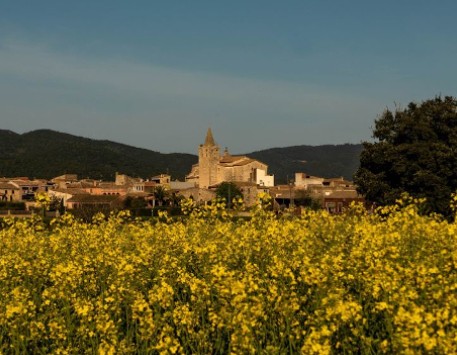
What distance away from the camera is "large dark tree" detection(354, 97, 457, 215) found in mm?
38312

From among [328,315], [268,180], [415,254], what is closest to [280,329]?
[328,315]

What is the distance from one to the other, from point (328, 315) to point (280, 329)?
1686mm

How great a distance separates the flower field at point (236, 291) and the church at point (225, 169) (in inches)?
5467

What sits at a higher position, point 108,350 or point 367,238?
point 367,238

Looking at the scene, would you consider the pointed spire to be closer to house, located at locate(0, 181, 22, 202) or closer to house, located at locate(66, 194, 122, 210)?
house, located at locate(66, 194, 122, 210)

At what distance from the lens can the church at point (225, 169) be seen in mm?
155875

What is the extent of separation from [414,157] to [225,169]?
11837 centimetres

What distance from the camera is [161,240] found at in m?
14.1

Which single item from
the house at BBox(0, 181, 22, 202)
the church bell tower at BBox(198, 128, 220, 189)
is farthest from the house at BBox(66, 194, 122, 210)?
the church bell tower at BBox(198, 128, 220, 189)

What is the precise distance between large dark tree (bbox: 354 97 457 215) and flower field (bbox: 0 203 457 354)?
23.2 metres

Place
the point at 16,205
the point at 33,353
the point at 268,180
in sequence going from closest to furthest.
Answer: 1. the point at 33,353
2. the point at 16,205
3. the point at 268,180

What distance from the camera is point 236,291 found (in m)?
6.63

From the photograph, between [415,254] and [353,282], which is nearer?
[353,282]

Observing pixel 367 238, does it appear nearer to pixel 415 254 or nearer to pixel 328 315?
pixel 415 254
